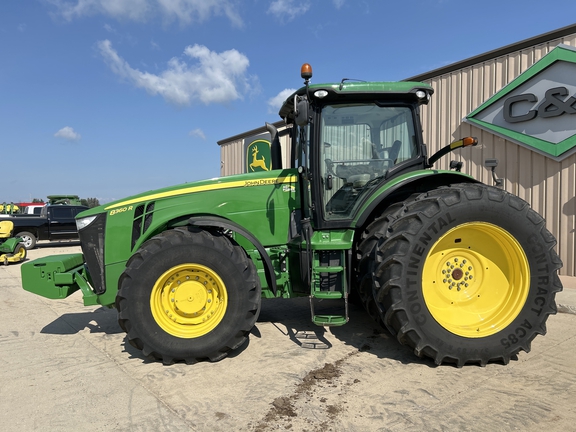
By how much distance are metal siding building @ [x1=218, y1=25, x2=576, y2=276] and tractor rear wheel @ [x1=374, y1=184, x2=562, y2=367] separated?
10.1ft

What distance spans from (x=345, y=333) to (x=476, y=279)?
4.64ft

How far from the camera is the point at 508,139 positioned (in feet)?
23.1

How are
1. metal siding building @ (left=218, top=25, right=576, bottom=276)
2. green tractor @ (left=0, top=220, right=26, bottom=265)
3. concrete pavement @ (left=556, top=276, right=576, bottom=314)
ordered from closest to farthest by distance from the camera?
concrete pavement @ (left=556, top=276, right=576, bottom=314) → metal siding building @ (left=218, top=25, right=576, bottom=276) → green tractor @ (left=0, top=220, right=26, bottom=265)

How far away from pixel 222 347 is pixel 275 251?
42.7 inches

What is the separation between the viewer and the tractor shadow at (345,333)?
Answer: 3770 mm

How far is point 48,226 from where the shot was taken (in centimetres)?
1446

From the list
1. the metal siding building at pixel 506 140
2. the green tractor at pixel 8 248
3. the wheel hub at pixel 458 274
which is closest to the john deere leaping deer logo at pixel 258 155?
the metal siding building at pixel 506 140

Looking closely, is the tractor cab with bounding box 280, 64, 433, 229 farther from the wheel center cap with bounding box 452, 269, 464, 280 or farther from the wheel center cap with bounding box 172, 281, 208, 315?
the wheel center cap with bounding box 172, 281, 208, 315

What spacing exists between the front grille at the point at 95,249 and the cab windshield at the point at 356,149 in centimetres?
220

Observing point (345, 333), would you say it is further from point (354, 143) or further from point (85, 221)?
point (85, 221)

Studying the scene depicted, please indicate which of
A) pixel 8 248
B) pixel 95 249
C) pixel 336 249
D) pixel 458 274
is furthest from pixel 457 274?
pixel 8 248

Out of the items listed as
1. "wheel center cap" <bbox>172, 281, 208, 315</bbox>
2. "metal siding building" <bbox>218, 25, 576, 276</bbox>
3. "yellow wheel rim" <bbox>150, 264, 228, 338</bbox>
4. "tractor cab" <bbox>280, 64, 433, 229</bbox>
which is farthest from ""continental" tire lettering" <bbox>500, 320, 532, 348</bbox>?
"metal siding building" <bbox>218, 25, 576, 276</bbox>

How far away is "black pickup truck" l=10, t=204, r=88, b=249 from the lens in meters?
14.0

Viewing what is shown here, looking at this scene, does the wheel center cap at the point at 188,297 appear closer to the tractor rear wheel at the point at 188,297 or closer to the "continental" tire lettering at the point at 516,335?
the tractor rear wheel at the point at 188,297
